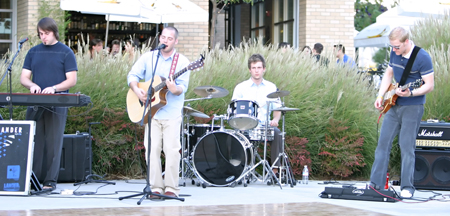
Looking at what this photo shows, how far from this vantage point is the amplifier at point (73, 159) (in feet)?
26.6

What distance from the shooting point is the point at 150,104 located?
20.7ft

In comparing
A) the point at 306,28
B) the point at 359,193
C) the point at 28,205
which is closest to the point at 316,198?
the point at 359,193

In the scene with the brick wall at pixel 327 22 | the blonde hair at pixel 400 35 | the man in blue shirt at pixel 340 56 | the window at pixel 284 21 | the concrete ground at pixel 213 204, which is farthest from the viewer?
the window at pixel 284 21

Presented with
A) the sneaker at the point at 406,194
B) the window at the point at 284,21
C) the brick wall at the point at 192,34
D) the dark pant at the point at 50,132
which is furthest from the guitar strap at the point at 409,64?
the window at the point at 284,21

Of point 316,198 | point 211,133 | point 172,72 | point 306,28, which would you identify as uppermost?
point 306,28

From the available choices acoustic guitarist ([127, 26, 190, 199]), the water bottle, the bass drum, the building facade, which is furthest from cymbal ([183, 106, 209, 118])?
the building facade

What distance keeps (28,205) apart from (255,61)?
11.6 ft

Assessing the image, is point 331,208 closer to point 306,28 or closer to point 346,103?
point 346,103

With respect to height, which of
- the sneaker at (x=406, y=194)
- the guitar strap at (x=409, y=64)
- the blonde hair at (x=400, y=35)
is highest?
the blonde hair at (x=400, y=35)

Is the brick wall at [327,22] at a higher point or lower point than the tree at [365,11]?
lower

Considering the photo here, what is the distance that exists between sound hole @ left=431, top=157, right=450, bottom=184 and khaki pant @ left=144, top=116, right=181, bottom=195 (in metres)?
3.36

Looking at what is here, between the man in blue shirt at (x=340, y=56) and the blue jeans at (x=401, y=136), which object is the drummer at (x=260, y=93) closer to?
the blue jeans at (x=401, y=136)

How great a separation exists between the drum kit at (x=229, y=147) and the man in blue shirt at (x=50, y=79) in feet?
4.98

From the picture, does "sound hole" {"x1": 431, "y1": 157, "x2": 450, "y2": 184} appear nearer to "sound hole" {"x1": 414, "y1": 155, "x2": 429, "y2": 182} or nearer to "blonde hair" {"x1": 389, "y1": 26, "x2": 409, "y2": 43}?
"sound hole" {"x1": 414, "y1": 155, "x2": 429, "y2": 182}
